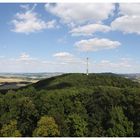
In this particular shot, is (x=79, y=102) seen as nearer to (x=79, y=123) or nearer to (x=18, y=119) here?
(x=79, y=123)

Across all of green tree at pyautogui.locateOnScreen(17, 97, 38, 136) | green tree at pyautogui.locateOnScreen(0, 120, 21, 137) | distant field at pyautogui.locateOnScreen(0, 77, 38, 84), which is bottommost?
green tree at pyautogui.locateOnScreen(0, 120, 21, 137)

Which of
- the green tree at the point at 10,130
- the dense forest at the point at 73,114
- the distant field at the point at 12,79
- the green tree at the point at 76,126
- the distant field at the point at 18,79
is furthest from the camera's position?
the distant field at the point at 12,79

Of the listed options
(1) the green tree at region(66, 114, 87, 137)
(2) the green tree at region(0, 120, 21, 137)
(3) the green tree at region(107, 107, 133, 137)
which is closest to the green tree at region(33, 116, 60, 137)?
(2) the green tree at region(0, 120, 21, 137)

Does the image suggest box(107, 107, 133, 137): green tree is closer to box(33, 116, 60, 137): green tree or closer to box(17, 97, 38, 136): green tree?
box(33, 116, 60, 137): green tree

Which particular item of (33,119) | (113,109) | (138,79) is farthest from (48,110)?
(138,79)

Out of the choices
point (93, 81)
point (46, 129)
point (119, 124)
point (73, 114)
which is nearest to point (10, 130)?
point (46, 129)

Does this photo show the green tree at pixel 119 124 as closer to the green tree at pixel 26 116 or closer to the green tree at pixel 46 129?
the green tree at pixel 46 129

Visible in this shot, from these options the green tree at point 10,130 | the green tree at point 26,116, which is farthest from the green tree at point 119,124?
the green tree at point 10,130

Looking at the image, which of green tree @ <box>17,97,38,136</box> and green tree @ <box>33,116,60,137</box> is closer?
green tree @ <box>33,116,60,137</box>
